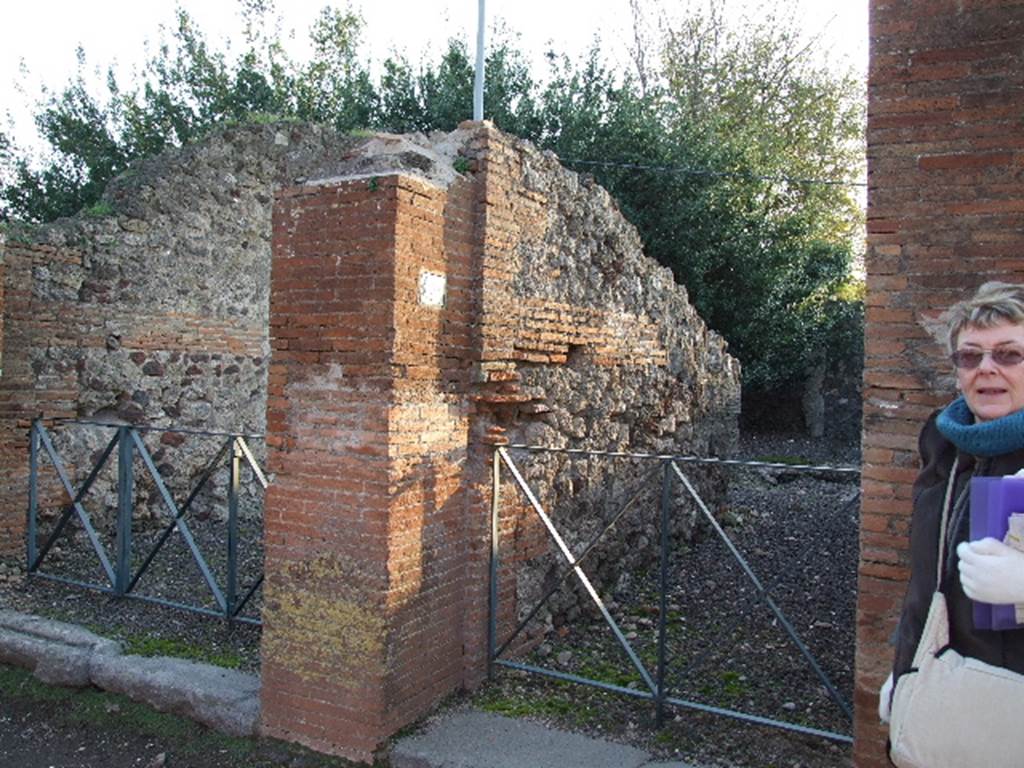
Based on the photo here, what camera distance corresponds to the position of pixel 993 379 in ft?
6.76

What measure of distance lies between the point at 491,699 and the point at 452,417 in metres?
1.48

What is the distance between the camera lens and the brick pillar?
391 centimetres

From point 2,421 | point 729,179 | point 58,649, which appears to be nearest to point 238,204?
point 2,421

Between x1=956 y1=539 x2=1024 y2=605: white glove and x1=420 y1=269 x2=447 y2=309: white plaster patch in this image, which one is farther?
x1=420 y1=269 x2=447 y2=309: white plaster patch

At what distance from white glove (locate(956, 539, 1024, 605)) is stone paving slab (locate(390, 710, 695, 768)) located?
2305 millimetres

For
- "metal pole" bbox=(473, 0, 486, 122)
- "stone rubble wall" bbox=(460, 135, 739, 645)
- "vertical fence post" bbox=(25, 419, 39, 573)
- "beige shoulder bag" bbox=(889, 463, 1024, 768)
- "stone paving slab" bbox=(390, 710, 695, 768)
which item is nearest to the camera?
"beige shoulder bag" bbox=(889, 463, 1024, 768)

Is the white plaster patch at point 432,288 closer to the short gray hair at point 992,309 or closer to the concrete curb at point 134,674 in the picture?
the concrete curb at point 134,674

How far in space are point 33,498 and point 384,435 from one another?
14.5 ft

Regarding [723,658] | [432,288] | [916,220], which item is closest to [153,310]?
[432,288]

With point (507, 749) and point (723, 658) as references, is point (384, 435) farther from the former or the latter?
point (723, 658)

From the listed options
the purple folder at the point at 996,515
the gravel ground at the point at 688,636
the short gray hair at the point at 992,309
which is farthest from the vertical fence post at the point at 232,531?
the purple folder at the point at 996,515

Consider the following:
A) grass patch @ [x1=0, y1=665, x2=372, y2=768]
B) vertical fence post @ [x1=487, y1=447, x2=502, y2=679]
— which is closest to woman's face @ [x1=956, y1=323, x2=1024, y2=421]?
vertical fence post @ [x1=487, y1=447, x2=502, y2=679]

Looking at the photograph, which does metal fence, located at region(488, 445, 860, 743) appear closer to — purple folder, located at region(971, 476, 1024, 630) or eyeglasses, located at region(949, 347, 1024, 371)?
eyeglasses, located at region(949, 347, 1024, 371)

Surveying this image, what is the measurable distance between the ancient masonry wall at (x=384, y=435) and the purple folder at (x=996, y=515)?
2570mm
